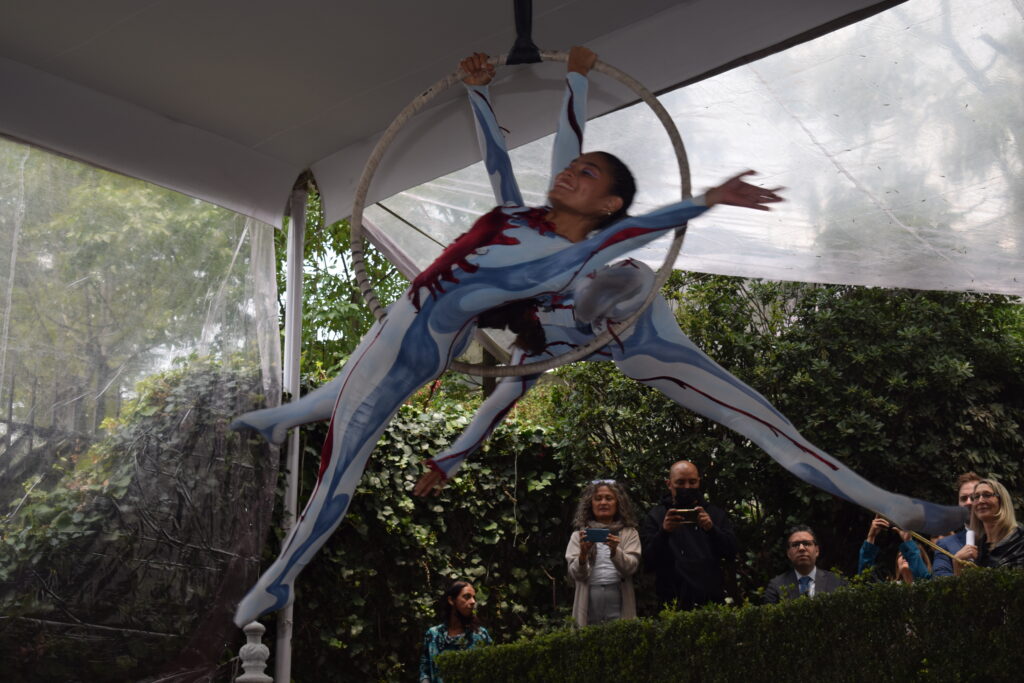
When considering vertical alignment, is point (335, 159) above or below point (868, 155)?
above

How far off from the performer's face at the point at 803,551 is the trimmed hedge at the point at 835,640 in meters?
1.42

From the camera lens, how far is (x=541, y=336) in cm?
286

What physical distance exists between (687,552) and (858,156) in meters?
1.73

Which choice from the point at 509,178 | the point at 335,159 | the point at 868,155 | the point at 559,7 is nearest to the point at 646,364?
the point at 509,178

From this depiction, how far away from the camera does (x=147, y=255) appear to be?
489 centimetres

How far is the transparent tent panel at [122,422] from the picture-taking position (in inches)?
173

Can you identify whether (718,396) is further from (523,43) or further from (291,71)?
(291,71)

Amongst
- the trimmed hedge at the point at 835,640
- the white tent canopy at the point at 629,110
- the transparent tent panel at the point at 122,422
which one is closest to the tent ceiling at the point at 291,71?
the white tent canopy at the point at 629,110

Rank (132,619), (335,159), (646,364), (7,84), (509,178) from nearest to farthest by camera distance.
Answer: (646,364)
(509,178)
(7,84)
(132,619)
(335,159)

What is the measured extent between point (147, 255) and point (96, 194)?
34 cm

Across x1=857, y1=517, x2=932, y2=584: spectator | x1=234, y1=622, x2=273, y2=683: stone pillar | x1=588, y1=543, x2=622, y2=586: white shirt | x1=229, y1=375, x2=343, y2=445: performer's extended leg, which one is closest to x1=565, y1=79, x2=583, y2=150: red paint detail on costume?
x1=229, y1=375, x2=343, y2=445: performer's extended leg

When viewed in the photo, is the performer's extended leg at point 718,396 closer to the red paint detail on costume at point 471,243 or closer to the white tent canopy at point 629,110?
the red paint detail on costume at point 471,243

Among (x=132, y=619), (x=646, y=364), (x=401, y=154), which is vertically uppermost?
(x=401, y=154)

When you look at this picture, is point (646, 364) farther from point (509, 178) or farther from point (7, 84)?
point (7, 84)
